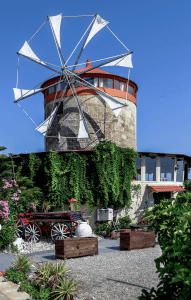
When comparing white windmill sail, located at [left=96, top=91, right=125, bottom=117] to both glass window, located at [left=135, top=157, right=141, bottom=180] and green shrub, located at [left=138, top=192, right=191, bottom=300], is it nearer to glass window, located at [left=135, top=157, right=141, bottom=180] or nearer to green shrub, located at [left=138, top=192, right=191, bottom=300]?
glass window, located at [left=135, top=157, right=141, bottom=180]

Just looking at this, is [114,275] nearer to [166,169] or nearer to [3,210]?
[3,210]

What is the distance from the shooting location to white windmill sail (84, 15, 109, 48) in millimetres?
22328

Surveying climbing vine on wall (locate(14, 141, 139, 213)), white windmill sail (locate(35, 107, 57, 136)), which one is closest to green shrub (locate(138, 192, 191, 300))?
climbing vine on wall (locate(14, 141, 139, 213))

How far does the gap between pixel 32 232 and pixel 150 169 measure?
1035 cm

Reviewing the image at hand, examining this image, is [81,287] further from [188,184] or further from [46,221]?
[188,184]

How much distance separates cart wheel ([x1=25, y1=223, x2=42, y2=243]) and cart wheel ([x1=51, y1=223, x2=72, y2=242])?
775 mm

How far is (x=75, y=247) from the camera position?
11344 mm

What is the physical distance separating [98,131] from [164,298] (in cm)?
1844

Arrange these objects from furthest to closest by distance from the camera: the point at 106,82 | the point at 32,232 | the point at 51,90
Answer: the point at 51,90, the point at 106,82, the point at 32,232

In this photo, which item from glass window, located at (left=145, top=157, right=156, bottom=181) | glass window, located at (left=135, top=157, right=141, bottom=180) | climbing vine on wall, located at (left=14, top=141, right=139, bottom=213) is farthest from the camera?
glass window, located at (left=145, top=157, right=156, bottom=181)

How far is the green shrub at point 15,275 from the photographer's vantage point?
298 inches

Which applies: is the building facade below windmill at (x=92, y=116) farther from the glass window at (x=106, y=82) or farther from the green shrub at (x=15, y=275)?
the green shrub at (x=15, y=275)

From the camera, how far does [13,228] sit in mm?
12820

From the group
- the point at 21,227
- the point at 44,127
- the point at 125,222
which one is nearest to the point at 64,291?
the point at 21,227
